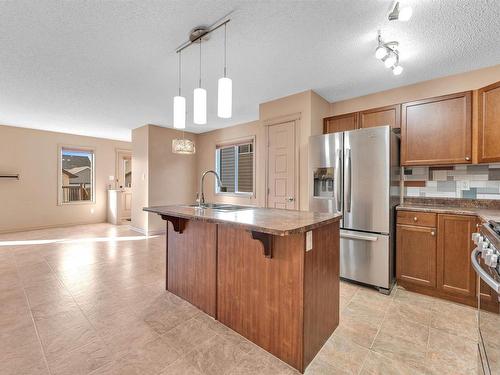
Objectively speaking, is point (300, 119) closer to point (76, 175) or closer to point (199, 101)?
point (199, 101)

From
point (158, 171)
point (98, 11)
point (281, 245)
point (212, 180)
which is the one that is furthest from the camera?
point (212, 180)

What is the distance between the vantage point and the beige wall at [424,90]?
8.65 ft

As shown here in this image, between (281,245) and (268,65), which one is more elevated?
(268,65)

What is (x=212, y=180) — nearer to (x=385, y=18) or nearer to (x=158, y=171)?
(x=158, y=171)

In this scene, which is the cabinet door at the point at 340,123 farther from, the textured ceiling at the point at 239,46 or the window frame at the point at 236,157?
the window frame at the point at 236,157

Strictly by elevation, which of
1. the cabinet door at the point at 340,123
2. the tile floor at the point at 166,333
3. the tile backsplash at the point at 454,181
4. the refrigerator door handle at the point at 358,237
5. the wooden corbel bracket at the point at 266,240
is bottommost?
the tile floor at the point at 166,333

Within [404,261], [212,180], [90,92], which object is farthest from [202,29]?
[212,180]

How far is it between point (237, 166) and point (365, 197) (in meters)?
3.32

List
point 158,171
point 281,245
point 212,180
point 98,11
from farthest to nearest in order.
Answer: point 212,180 < point 158,171 < point 98,11 < point 281,245

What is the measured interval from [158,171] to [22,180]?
3.22m

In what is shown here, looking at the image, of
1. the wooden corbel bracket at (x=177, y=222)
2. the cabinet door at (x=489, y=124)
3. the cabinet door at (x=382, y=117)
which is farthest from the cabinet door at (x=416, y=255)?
the wooden corbel bracket at (x=177, y=222)

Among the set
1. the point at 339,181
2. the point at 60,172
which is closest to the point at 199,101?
the point at 339,181

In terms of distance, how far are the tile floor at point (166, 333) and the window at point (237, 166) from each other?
2.82m

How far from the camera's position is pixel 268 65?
105 inches
